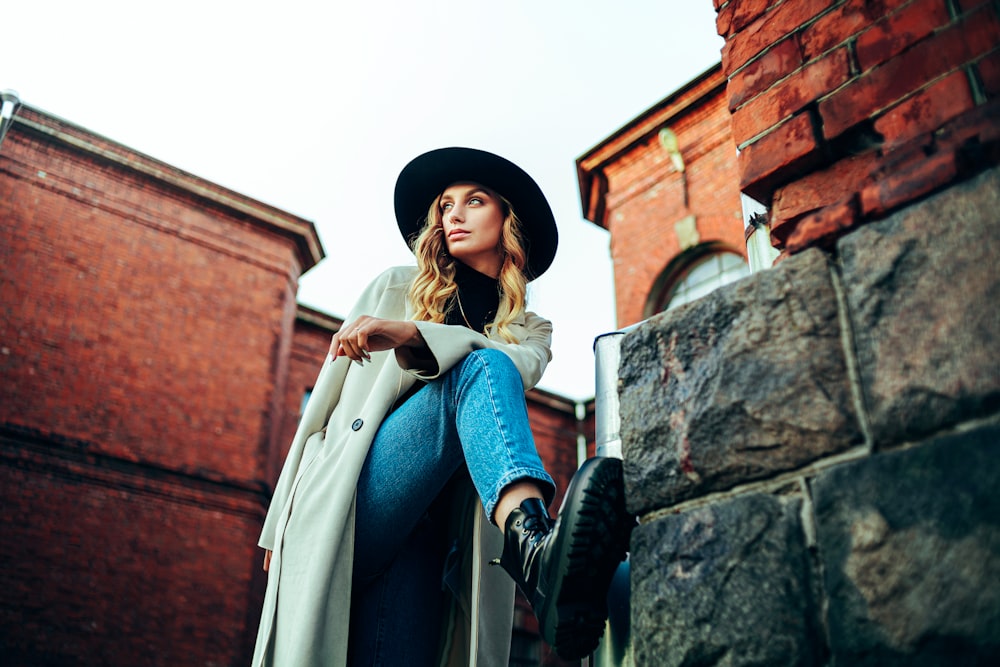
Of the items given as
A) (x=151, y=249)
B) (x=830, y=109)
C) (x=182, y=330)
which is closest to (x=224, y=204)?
(x=151, y=249)

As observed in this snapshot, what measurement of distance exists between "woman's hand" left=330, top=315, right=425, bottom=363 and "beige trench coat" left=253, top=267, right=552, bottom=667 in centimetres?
4

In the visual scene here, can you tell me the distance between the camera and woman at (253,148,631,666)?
196 centimetres

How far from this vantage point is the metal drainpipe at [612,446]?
5.56ft

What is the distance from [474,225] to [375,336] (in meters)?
0.88

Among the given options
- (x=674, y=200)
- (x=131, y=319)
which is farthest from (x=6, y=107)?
(x=674, y=200)

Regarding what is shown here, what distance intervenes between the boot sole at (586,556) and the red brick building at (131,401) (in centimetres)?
980

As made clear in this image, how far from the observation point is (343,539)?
231cm

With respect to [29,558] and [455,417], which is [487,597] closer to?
[455,417]

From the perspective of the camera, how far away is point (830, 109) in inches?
63.3

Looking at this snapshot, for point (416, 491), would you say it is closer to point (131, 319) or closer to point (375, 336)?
point (375, 336)

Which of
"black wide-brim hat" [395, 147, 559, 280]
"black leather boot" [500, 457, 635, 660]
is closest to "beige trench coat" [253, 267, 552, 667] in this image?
"black wide-brim hat" [395, 147, 559, 280]

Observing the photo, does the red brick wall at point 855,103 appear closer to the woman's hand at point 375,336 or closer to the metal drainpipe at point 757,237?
the metal drainpipe at point 757,237

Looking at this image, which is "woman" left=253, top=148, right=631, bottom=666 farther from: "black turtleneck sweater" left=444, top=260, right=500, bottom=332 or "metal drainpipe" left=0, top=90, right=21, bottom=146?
"metal drainpipe" left=0, top=90, right=21, bottom=146

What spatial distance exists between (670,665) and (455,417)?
95 cm
